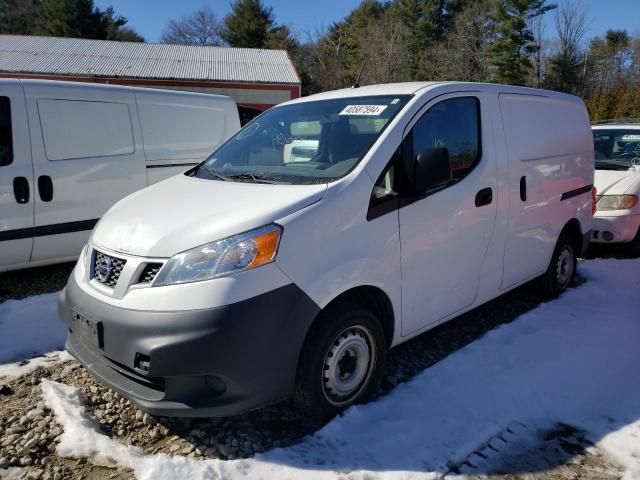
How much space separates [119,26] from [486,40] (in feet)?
118

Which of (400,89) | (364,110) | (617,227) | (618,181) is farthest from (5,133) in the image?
(618,181)

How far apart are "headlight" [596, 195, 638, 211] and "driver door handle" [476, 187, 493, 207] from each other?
372 centimetres

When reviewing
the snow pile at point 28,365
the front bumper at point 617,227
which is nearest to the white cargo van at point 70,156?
the snow pile at point 28,365

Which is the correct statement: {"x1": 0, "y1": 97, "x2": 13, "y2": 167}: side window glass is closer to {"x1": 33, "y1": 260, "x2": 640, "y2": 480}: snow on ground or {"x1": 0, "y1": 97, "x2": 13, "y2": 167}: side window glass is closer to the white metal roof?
{"x1": 33, "y1": 260, "x2": 640, "y2": 480}: snow on ground

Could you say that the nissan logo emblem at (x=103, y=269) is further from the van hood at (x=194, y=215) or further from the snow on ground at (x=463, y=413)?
the snow on ground at (x=463, y=413)

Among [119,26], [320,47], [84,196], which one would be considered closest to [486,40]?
[320,47]

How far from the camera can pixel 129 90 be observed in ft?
18.2

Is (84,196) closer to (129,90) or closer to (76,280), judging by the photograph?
(129,90)

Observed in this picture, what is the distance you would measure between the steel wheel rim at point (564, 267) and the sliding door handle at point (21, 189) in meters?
5.07

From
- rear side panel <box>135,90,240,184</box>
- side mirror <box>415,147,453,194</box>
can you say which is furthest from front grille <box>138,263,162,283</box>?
rear side panel <box>135,90,240,184</box>

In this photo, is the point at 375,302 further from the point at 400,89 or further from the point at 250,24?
the point at 250,24

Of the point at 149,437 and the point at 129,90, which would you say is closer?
the point at 149,437

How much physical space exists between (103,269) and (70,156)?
2.80 meters

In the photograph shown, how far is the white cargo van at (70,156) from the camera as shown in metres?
4.64
